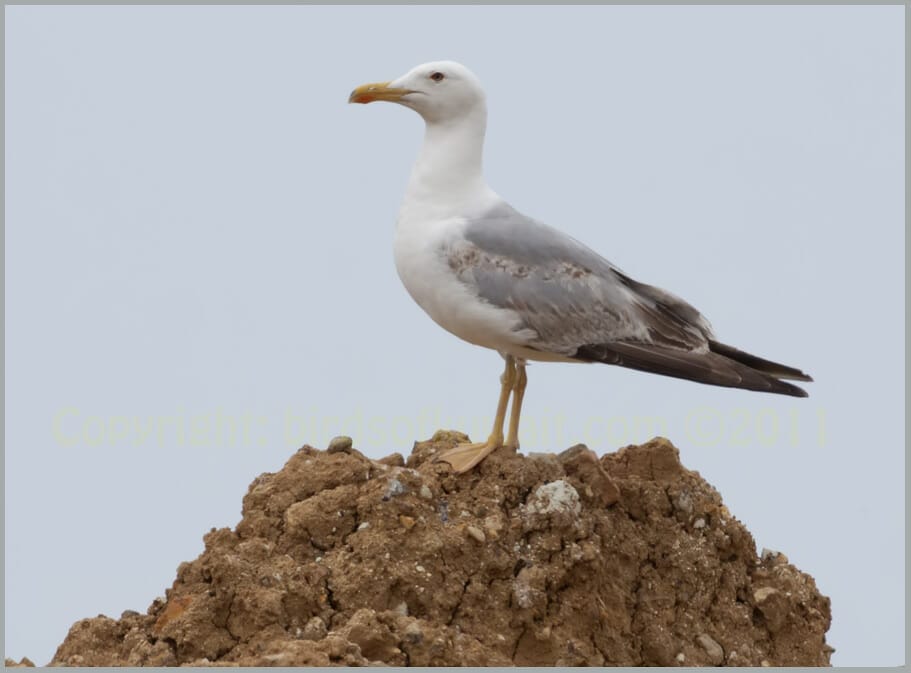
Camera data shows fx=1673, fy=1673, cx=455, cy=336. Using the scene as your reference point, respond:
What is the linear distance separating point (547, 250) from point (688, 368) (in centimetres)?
110

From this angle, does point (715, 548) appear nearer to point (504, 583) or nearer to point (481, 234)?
point (504, 583)

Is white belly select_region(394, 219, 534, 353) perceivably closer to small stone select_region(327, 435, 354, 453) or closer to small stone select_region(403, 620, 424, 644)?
small stone select_region(327, 435, 354, 453)

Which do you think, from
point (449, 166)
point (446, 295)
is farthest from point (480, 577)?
point (449, 166)

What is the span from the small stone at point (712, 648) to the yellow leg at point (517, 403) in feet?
5.26

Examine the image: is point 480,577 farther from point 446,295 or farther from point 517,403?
point 446,295

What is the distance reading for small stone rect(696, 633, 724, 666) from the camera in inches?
383

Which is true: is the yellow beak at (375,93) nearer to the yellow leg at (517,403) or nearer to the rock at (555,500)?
the yellow leg at (517,403)

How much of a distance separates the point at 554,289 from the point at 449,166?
1.02 m

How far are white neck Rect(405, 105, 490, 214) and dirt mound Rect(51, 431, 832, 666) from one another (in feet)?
5.08

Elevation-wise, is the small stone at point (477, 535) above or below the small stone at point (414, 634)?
above

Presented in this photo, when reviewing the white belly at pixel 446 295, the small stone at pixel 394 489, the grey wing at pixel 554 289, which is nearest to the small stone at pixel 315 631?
the small stone at pixel 394 489

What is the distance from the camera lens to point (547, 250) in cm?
1008

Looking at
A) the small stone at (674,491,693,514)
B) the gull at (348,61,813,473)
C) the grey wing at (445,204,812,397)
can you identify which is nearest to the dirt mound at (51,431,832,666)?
the small stone at (674,491,693,514)

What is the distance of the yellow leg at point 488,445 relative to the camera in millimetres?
10070
